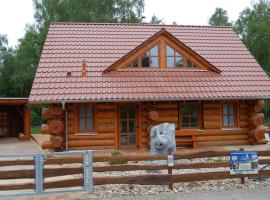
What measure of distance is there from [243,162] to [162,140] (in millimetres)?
2777

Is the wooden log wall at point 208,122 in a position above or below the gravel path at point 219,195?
above

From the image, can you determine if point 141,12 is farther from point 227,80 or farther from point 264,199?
point 264,199

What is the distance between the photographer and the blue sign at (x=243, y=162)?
29.7 feet

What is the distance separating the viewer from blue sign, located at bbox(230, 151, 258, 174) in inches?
356

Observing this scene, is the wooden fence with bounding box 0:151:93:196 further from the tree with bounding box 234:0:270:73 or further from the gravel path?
the tree with bounding box 234:0:270:73

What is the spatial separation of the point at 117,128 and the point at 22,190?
24.0ft

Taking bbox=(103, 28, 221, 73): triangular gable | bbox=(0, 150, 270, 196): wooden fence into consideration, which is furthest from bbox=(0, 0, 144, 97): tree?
bbox=(0, 150, 270, 196): wooden fence

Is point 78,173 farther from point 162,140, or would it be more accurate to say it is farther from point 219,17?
point 219,17

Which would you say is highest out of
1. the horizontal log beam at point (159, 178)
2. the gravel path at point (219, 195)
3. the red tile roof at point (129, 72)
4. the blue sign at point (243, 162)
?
the red tile roof at point (129, 72)

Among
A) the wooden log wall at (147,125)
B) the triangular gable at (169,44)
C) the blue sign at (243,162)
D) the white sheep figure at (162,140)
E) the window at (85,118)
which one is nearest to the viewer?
the blue sign at (243,162)

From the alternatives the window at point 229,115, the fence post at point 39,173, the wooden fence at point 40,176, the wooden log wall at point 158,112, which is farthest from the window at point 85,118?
the fence post at point 39,173

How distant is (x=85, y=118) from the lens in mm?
15328

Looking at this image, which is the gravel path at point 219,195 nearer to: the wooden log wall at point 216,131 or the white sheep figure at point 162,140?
the white sheep figure at point 162,140

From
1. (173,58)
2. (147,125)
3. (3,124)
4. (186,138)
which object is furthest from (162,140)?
(3,124)
